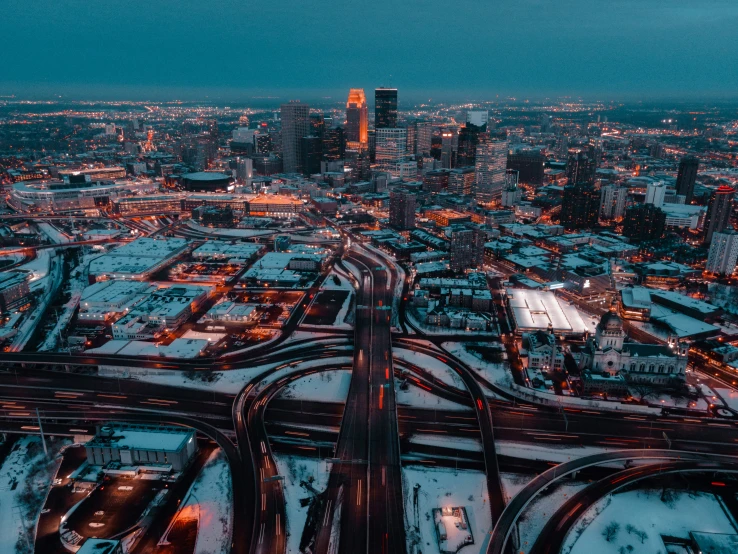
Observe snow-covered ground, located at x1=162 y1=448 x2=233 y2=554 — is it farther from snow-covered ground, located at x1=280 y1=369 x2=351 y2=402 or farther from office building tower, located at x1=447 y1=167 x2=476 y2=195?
office building tower, located at x1=447 y1=167 x2=476 y2=195

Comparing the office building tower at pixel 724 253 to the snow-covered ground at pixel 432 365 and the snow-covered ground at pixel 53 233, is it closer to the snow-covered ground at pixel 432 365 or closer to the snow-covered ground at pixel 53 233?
the snow-covered ground at pixel 432 365

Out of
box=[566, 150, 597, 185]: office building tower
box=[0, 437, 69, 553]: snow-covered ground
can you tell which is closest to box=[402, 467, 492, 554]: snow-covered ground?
box=[0, 437, 69, 553]: snow-covered ground

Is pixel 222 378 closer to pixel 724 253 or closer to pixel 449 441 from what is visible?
pixel 449 441

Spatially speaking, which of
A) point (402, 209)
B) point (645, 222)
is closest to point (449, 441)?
point (402, 209)

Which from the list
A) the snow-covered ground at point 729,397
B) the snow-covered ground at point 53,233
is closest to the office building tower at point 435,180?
the snow-covered ground at point 53,233

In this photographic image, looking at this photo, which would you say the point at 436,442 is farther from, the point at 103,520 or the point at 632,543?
the point at 103,520
